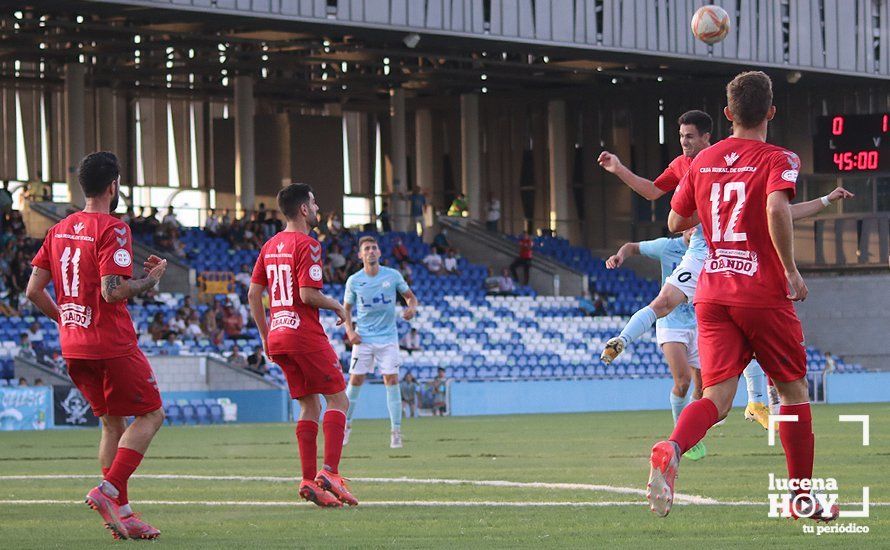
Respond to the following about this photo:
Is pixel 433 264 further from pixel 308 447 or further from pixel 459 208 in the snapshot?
pixel 308 447

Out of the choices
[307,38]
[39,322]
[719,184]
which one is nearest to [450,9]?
[307,38]

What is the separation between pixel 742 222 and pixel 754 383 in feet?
22.7

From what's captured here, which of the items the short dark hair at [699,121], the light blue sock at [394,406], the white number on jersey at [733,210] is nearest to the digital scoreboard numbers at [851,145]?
the light blue sock at [394,406]

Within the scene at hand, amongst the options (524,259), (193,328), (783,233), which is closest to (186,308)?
(193,328)

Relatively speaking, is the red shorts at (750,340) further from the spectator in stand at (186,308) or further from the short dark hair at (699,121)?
the spectator in stand at (186,308)

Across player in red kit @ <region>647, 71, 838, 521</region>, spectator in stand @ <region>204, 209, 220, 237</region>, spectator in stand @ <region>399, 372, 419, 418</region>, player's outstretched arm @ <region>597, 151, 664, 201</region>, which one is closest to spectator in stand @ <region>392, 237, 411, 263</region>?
spectator in stand @ <region>204, 209, 220, 237</region>

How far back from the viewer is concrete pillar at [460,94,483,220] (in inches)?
1889

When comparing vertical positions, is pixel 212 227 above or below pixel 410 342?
above

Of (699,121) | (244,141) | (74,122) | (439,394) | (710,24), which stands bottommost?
Result: (439,394)

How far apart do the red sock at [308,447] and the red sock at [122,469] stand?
1910 mm

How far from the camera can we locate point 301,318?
34.4 feet

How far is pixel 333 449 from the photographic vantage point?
10430 millimetres

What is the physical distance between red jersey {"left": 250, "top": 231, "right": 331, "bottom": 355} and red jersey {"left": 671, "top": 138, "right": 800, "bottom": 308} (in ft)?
11.4

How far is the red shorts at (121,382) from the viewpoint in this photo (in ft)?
27.8
